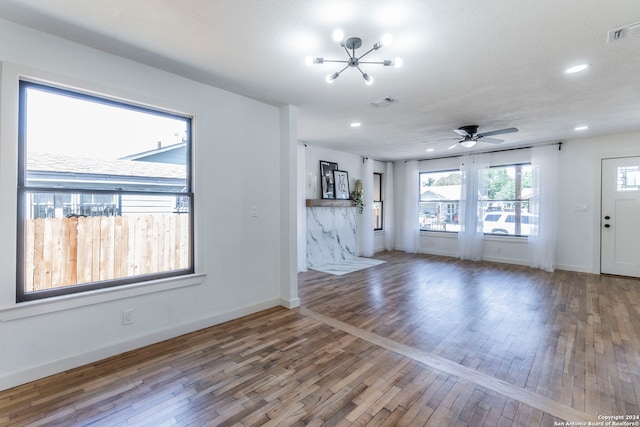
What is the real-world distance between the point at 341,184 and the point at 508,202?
12.2ft

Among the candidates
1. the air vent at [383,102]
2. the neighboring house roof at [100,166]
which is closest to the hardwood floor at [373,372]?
the neighboring house roof at [100,166]

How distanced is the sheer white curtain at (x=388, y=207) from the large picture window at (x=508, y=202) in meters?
2.30

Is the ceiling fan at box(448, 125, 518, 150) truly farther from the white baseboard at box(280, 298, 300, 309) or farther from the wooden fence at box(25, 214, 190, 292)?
the wooden fence at box(25, 214, 190, 292)

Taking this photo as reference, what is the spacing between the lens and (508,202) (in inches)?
250

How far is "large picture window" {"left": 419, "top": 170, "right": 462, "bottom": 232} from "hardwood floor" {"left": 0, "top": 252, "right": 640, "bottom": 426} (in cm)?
368

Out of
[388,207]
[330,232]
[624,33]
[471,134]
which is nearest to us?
[624,33]

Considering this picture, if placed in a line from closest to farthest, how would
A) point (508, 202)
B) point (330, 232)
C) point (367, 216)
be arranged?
point (508, 202), point (330, 232), point (367, 216)

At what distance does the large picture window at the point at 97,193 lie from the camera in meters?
2.16

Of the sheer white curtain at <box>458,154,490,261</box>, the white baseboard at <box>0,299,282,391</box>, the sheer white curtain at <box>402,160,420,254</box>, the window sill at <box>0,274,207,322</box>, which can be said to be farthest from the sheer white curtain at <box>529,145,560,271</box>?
the window sill at <box>0,274,207,322</box>

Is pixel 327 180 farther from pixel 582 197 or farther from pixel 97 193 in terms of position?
pixel 582 197

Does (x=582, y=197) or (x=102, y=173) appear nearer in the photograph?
(x=102, y=173)

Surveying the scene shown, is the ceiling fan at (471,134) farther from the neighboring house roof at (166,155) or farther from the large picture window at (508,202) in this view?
the neighboring house roof at (166,155)

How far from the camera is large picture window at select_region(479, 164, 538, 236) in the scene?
6.11 meters

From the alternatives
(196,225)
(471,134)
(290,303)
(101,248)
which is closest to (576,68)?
(471,134)
